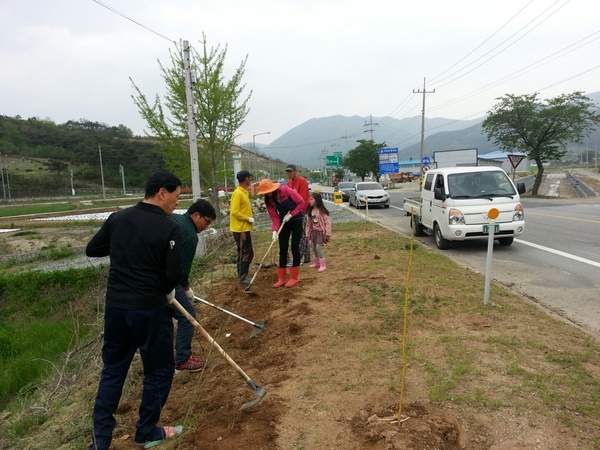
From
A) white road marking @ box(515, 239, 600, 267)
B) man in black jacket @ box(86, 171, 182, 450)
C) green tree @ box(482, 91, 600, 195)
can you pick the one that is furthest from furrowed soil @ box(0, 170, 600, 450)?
green tree @ box(482, 91, 600, 195)

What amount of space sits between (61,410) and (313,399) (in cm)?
255

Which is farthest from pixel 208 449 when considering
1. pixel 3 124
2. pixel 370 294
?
pixel 3 124

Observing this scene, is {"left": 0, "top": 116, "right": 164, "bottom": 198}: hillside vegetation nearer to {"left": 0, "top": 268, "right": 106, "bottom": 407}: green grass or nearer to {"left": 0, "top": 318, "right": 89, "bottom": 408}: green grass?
{"left": 0, "top": 268, "right": 106, "bottom": 407}: green grass

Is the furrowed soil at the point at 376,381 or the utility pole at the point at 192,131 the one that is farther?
the utility pole at the point at 192,131

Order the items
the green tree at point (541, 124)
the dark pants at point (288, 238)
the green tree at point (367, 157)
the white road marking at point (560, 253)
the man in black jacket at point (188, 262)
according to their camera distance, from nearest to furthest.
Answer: the man in black jacket at point (188, 262) < the dark pants at point (288, 238) < the white road marking at point (560, 253) < the green tree at point (541, 124) < the green tree at point (367, 157)

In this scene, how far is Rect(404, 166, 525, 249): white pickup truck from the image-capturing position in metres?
8.86

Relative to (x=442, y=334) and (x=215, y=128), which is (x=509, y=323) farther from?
(x=215, y=128)

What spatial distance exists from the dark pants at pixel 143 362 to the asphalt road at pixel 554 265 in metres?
4.13

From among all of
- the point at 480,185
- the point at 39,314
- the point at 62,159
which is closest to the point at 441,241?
the point at 480,185

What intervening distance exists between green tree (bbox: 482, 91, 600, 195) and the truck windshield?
2483 centimetres

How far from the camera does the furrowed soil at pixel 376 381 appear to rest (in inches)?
107

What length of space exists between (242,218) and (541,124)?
1266 inches


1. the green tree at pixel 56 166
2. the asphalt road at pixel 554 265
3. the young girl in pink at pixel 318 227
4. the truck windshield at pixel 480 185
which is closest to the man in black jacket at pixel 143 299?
the asphalt road at pixel 554 265

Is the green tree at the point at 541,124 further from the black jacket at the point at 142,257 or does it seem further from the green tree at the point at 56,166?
the green tree at the point at 56,166
